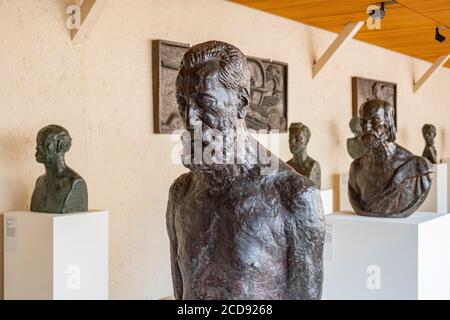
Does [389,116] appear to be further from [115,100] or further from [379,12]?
[379,12]

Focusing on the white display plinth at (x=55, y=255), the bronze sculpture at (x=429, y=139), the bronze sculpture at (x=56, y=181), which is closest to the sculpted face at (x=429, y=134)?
A: the bronze sculpture at (x=429, y=139)

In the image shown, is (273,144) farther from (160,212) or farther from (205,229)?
(205,229)

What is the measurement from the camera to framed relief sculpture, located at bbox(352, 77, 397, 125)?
1015 centimetres

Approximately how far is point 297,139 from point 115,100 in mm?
2344

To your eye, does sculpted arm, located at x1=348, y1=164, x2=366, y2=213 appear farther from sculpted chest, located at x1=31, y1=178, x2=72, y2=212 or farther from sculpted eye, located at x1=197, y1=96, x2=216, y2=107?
sculpted eye, located at x1=197, y1=96, x2=216, y2=107

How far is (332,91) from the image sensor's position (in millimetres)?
9539

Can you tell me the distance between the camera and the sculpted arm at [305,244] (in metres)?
2.15

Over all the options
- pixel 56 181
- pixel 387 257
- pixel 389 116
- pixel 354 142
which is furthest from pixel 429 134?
pixel 56 181

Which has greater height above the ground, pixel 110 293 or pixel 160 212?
pixel 160 212

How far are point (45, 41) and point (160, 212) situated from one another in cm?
213

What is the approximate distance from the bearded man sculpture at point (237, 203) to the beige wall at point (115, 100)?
3179 millimetres

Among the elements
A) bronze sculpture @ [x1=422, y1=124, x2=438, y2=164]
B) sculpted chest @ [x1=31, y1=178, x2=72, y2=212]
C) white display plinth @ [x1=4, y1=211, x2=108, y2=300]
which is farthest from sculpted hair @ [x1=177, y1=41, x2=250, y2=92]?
bronze sculpture @ [x1=422, y1=124, x2=438, y2=164]

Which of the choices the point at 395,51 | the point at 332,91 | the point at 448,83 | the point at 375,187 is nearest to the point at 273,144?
the point at 332,91

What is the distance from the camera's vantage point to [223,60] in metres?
2.12
